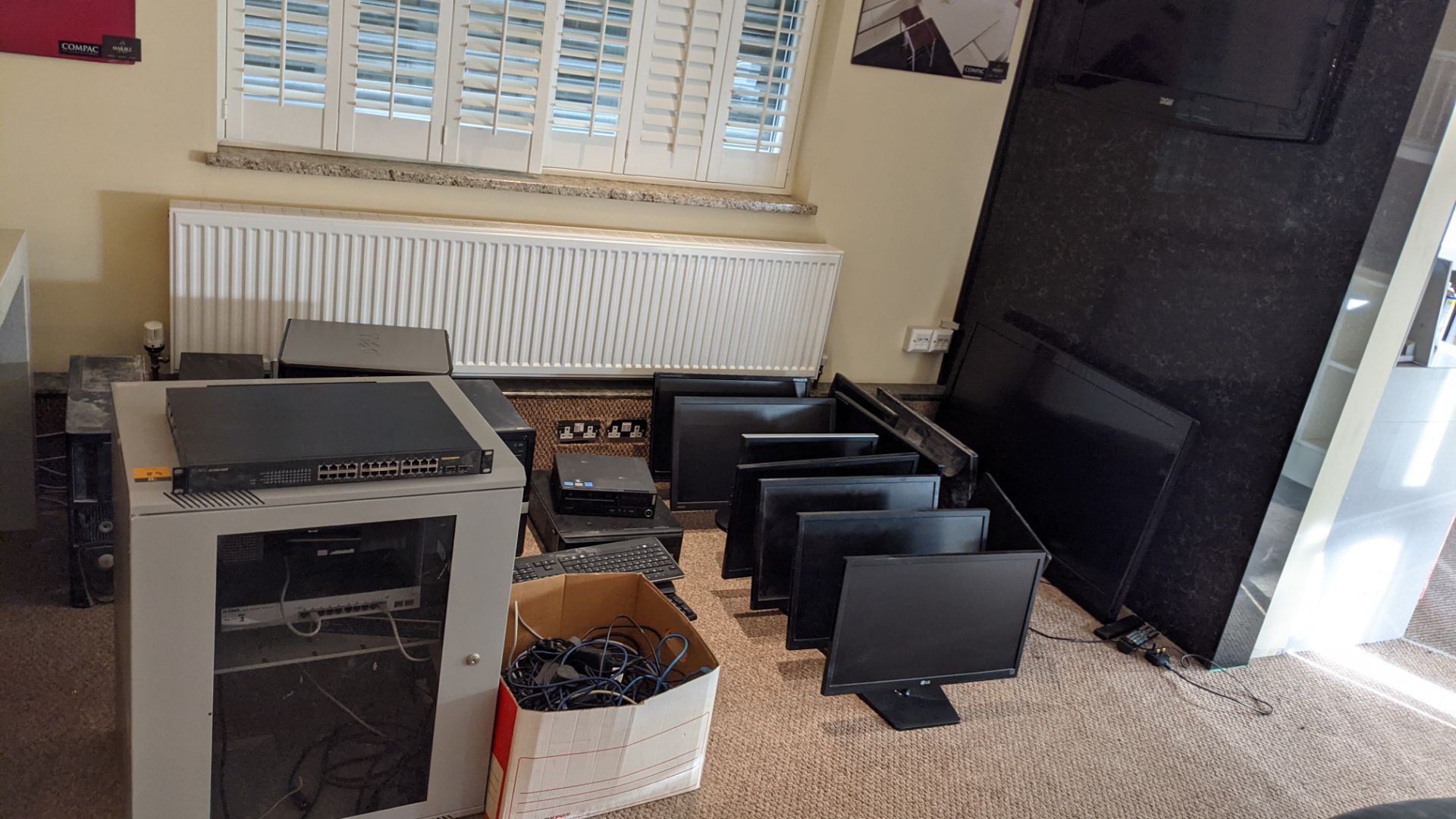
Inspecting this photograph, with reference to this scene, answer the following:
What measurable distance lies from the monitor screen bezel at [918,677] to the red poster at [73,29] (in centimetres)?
212

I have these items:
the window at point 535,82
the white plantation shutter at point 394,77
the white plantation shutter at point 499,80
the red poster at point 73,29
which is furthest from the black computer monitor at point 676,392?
the red poster at point 73,29

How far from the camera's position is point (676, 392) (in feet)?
10.9

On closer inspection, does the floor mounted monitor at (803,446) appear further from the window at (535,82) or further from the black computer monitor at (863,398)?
the window at (535,82)

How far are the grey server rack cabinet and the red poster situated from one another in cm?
122

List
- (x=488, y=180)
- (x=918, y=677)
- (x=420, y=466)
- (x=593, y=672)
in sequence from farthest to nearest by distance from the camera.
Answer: (x=488, y=180), (x=918, y=677), (x=593, y=672), (x=420, y=466)

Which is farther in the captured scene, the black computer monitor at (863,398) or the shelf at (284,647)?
the black computer monitor at (863,398)

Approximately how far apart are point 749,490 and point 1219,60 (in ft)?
5.52

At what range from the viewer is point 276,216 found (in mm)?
2793

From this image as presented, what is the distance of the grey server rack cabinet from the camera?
1.57 metres

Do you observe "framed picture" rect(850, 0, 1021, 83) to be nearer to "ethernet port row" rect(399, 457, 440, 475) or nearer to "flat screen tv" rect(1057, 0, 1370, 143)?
"flat screen tv" rect(1057, 0, 1370, 143)

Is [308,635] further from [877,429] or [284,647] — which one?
[877,429]

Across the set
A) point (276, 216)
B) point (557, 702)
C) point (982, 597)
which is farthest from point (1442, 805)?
point (276, 216)

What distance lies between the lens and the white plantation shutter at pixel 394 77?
288 centimetres

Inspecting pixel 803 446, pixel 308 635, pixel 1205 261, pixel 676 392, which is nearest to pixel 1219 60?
pixel 1205 261
